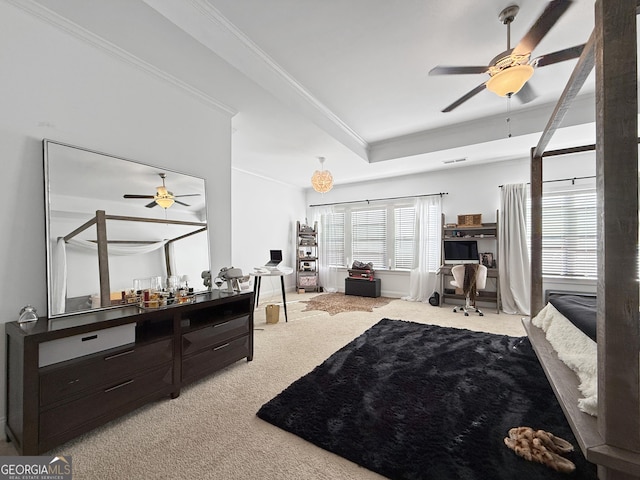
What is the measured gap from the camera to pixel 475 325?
3.92 metres

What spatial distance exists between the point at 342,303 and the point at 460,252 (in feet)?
7.92

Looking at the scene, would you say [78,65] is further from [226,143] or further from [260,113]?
[260,113]

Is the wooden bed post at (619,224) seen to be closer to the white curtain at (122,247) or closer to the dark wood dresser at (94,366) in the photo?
the dark wood dresser at (94,366)

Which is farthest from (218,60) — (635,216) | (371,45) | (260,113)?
(635,216)

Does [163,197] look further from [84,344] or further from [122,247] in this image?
[84,344]

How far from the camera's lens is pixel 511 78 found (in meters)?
2.01

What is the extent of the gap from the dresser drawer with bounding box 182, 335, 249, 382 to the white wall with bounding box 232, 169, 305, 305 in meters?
2.83

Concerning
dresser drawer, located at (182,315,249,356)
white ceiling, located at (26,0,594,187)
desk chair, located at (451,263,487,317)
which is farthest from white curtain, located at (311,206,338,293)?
dresser drawer, located at (182,315,249,356)

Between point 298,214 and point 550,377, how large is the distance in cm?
597

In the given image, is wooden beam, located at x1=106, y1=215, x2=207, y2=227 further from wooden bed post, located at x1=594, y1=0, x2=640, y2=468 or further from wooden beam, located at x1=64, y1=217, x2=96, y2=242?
wooden bed post, located at x1=594, y1=0, x2=640, y2=468

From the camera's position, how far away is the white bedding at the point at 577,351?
1.34 meters

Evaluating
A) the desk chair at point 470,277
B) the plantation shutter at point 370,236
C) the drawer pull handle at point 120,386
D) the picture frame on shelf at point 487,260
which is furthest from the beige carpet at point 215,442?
the plantation shutter at point 370,236

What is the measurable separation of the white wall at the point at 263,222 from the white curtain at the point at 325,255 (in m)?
0.57

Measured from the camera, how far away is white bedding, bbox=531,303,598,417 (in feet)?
4.41
